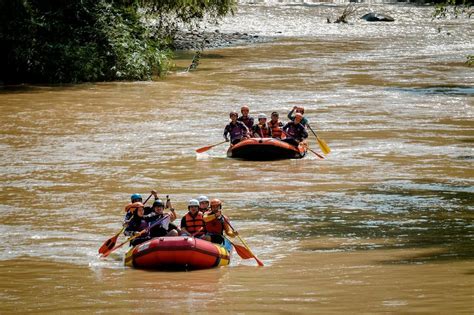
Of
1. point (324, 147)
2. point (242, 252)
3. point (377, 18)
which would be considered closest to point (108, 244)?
point (242, 252)

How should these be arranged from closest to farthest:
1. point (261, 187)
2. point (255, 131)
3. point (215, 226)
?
1. point (215, 226)
2. point (261, 187)
3. point (255, 131)

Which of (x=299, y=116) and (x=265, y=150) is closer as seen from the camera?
(x=265, y=150)

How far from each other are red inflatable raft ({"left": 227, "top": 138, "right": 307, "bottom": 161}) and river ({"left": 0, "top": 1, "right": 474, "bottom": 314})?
1.04ft

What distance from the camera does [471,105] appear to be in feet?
112

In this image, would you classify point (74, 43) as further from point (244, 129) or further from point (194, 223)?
point (194, 223)

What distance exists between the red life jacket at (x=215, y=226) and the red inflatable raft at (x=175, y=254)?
92cm

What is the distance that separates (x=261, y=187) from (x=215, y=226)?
5963 millimetres

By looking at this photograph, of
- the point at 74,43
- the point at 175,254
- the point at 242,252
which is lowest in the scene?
the point at 242,252

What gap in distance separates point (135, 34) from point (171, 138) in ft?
41.3

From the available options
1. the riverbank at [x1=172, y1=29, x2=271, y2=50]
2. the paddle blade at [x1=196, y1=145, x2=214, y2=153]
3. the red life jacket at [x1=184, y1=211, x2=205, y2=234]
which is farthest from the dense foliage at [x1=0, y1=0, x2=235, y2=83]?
the red life jacket at [x1=184, y1=211, x2=205, y2=234]

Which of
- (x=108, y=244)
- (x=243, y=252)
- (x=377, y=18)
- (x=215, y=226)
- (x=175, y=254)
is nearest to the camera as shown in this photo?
(x=175, y=254)

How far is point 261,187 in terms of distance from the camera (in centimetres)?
2108

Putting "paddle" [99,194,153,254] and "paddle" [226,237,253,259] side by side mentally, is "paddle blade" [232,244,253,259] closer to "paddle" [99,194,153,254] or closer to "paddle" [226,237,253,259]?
"paddle" [226,237,253,259]

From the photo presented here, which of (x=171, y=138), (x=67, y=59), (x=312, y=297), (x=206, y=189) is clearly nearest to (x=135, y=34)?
(x=67, y=59)
